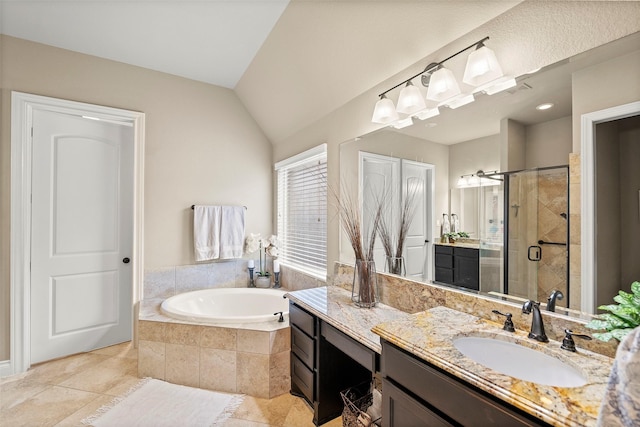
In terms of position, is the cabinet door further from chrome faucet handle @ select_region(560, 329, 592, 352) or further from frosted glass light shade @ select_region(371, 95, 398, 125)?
frosted glass light shade @ select_region(371, 95, 398, 125)

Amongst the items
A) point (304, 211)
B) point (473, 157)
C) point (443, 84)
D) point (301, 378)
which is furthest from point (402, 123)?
point (301, 378)

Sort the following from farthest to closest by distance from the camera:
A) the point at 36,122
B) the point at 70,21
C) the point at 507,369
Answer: the point at 36,122, the point at 70,21, the point at 507,369

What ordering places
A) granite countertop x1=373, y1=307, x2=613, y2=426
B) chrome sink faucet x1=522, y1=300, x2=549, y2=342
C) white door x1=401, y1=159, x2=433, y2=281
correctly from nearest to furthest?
granite countertop x1=373, y1=307, x2=613, y2=426 → chrome sink faucet x1=522, y1=300, x2=549, y2=342 → white door x1=401, y1=159, x2=433, y2=281

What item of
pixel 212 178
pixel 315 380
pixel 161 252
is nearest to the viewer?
pixel 315 380

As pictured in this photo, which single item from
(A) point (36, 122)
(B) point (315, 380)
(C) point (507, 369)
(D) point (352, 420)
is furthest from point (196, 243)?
(C) point (507, 369)

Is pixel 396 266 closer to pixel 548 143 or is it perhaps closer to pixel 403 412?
pixel 403 412

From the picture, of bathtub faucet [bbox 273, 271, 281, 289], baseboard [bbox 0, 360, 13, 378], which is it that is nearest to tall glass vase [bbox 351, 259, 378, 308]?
bathtub faucet [bbox 273, 271, 281, 289]

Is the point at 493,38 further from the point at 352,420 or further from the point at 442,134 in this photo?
the point at 352,420

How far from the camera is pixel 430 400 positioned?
3.26 feet

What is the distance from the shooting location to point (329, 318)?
162cm

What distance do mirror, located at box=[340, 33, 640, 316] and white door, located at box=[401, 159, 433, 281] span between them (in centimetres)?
3

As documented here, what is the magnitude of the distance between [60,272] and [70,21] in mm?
2076

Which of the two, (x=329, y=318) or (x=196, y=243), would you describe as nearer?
(x=329, y=318)

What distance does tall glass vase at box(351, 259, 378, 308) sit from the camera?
181 centimetres
